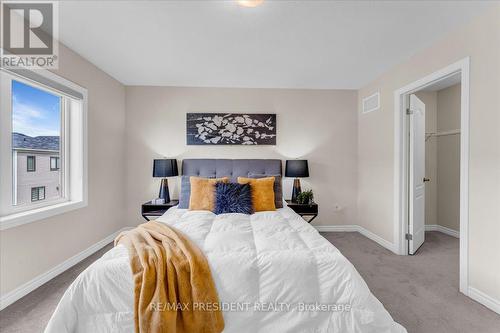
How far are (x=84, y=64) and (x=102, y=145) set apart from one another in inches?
40.2

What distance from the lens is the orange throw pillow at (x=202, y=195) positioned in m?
2.72

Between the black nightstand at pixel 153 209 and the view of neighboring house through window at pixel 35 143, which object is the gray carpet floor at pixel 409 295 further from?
the view of neighboring house through window at pixel 35 143

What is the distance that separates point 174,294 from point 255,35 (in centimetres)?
228

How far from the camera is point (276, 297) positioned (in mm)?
1369

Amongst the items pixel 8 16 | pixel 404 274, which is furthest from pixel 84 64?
pixel 404 274

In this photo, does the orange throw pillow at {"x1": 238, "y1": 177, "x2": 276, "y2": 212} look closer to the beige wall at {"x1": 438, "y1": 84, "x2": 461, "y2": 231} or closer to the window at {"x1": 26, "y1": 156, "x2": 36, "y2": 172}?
the window at {"x1": 26, "y1": 156, "x2": 36, "y2": 172}

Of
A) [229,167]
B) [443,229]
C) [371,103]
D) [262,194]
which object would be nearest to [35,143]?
[229,167]

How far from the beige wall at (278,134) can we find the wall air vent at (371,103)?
22 cm

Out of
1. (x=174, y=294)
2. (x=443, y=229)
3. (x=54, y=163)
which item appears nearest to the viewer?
(x=174, y=294)

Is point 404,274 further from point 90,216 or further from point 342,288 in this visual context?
point 90,216

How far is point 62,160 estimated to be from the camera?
8.89 ft

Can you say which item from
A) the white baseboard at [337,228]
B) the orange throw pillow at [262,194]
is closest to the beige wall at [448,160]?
the white baseboard at [337,228]

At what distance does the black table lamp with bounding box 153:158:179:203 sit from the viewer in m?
3.35

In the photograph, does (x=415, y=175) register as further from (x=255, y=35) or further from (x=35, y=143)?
(x=35, y=143)
